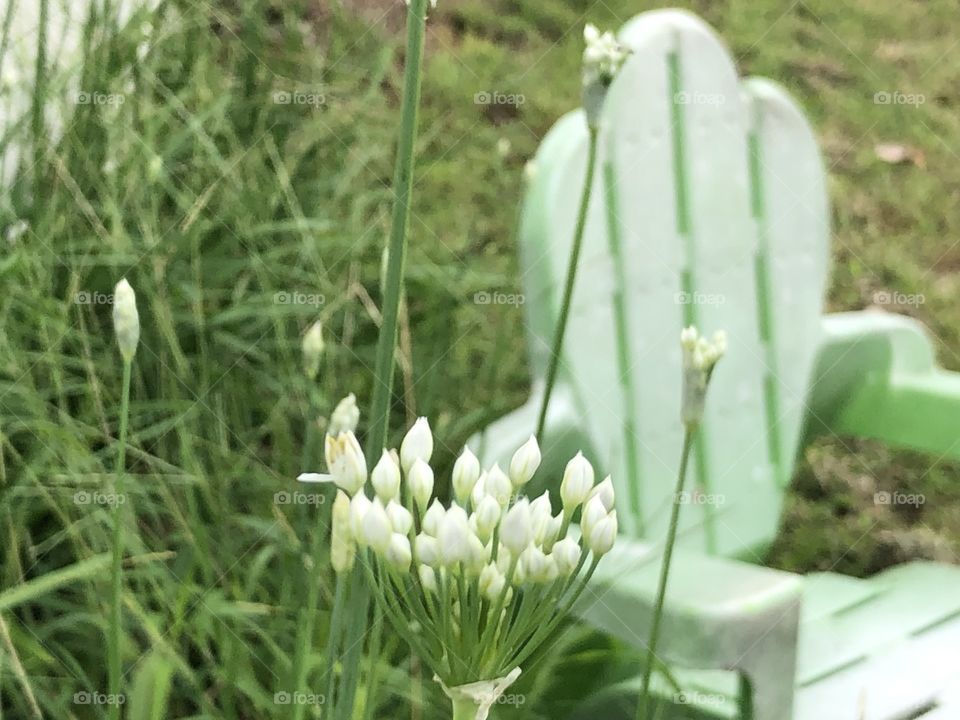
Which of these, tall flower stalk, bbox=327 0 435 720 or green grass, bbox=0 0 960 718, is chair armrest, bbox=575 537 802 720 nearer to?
green grass, bbox=0 0 960 718

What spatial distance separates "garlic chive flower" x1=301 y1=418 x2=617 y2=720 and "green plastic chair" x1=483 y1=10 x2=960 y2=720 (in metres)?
0.39

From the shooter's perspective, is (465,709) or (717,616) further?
(717,616)

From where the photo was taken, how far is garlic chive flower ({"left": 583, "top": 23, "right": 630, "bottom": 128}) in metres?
0.47

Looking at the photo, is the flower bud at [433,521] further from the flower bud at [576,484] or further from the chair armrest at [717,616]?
the chair armrest at [717,616]

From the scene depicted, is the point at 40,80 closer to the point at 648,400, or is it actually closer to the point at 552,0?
the point at 648,400

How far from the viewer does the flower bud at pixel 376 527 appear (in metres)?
0.32

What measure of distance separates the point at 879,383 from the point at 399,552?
3.00 ft

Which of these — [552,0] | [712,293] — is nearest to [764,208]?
[712,293]

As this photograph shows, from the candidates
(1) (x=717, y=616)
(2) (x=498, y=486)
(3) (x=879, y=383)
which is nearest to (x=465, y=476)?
(2) (x=498, y=486)

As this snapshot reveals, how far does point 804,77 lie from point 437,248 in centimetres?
104

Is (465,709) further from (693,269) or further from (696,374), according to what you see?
(693,269)

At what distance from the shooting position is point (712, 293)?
1044 mm

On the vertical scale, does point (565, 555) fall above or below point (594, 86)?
below

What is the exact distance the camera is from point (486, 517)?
13.2 inches
